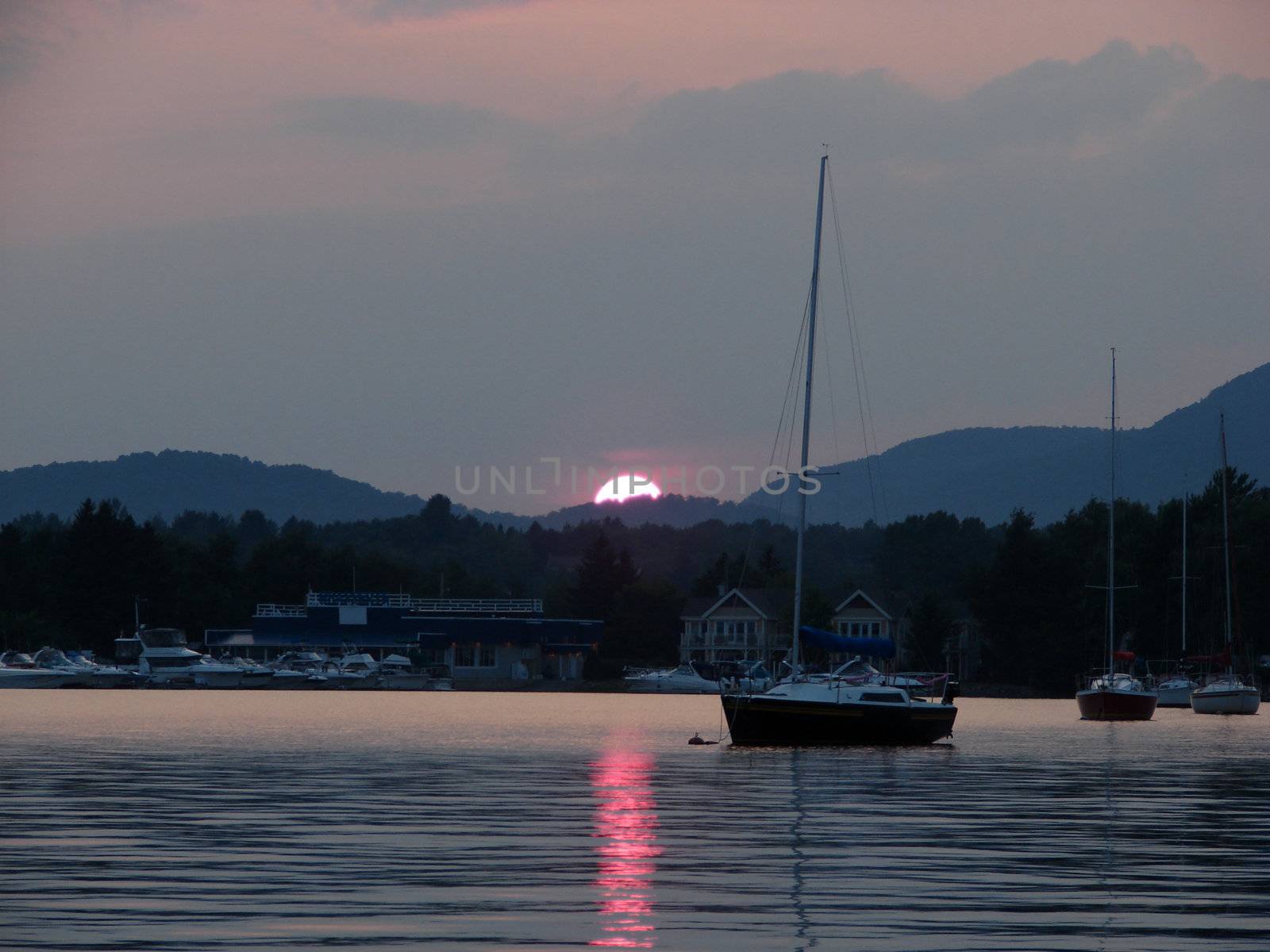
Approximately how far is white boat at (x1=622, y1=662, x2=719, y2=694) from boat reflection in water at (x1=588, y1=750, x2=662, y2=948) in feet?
376

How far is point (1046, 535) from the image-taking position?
17938 cm

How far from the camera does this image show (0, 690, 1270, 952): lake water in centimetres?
2019

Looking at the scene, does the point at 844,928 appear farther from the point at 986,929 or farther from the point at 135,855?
the point at 135,855

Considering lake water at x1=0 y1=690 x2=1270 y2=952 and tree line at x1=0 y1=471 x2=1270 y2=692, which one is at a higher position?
tree line at x1=0 y1=471 x2=1270 y2=692

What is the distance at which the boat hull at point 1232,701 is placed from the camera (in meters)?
104

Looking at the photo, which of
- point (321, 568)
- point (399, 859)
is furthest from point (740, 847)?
point (321, 568)

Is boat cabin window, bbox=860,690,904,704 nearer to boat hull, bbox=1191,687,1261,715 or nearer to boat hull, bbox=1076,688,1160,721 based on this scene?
boat hull, bbox=1076,688,1160,721

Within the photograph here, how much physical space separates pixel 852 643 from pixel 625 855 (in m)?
36.6

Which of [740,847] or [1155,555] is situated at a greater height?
[1155,555]

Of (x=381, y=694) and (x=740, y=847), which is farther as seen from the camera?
(x=381, y=694)

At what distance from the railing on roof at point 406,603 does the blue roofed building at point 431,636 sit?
0.14 metres

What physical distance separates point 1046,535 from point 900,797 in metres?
144

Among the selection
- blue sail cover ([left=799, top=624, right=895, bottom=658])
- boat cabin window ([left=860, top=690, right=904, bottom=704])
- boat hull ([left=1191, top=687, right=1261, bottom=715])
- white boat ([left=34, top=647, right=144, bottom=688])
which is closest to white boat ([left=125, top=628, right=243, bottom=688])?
white boat ([left=34, top=647, right=144, bottom=688])

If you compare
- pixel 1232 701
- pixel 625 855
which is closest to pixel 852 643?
pixel 625 855
